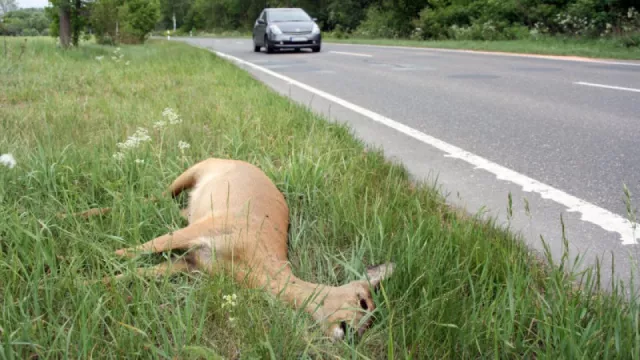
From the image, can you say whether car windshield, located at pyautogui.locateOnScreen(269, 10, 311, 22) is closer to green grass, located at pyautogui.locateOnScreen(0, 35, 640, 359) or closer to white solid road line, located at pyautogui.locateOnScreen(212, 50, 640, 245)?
white solid road line, located at pyautogui.locateOnScreen(212, 50, 640, 245)

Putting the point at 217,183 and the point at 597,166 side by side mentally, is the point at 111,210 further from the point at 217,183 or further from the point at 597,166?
the point at 597,166

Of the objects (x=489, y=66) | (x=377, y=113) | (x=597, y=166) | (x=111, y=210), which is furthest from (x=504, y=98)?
(x=111, y=210)

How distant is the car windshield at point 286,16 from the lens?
57.1 feet

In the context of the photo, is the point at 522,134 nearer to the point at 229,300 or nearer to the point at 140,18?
the point at 229,300

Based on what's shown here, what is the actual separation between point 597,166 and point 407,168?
4.00 feet

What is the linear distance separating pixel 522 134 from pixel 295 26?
1290 cm

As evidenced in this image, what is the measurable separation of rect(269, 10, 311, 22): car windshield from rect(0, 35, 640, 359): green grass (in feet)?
45.9

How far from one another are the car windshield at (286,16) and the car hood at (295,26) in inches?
15.4

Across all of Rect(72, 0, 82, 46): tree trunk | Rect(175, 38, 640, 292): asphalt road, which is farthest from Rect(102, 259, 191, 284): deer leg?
Rect(72, 0, 82, 46): tree trunk

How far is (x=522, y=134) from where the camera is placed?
477cm

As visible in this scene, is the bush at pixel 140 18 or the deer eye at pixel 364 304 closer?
the deer eye at pixel 364 304

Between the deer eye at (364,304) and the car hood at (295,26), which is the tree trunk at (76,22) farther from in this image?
the deer eye at (364,304)

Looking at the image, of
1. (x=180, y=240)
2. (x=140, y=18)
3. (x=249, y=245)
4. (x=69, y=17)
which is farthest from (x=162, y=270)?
(x=140, y=18)

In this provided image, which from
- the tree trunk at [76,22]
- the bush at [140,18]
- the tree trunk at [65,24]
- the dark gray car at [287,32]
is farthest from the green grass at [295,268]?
the bush at [140,18]
